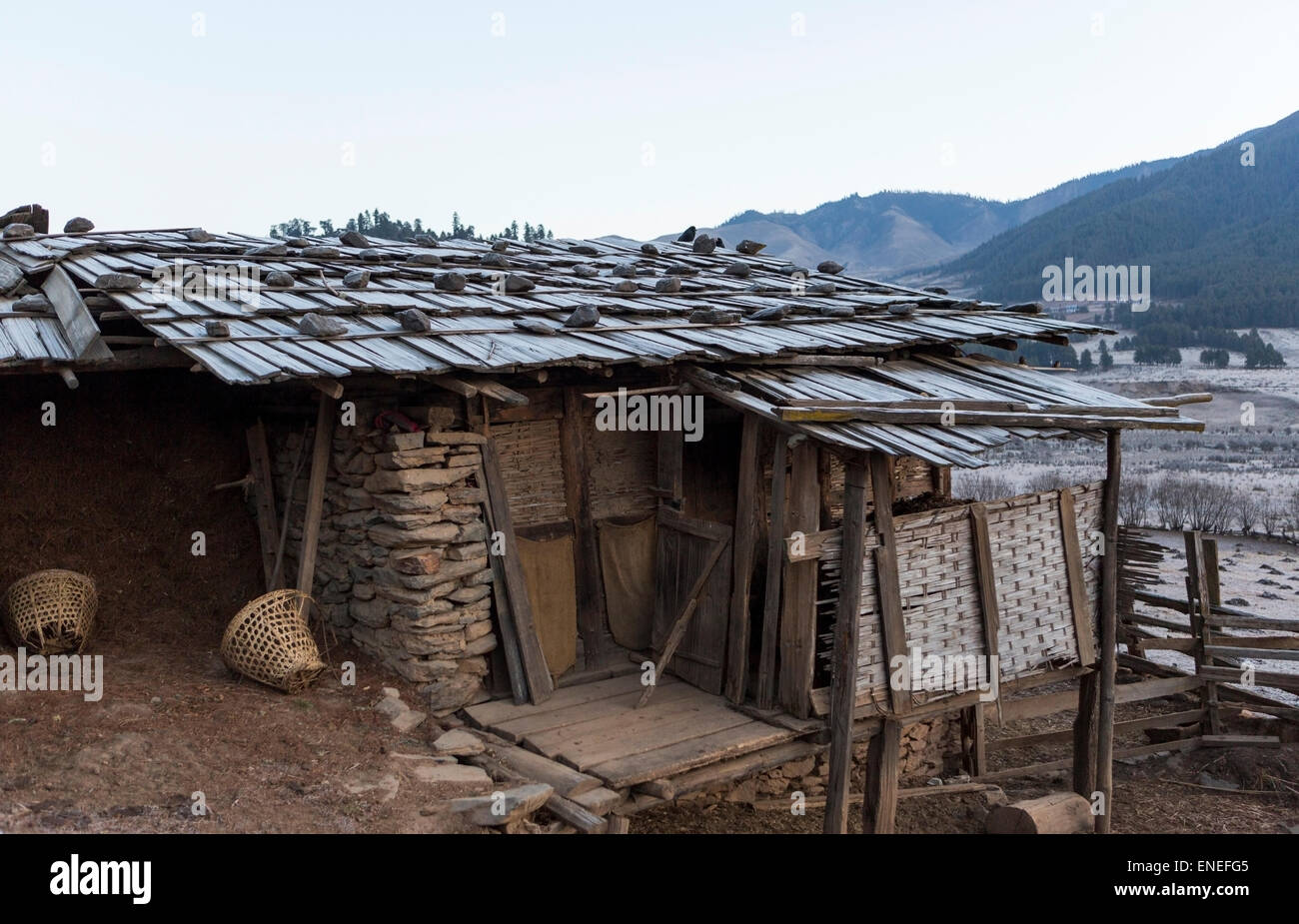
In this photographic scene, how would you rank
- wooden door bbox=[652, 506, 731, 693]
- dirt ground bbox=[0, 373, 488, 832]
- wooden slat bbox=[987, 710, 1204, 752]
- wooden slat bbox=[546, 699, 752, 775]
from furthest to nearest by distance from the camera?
1. wooden slat bbox=[987, 710, 1204, 752]
2. wooden door bbox=[652, 506, 731, 693]
3. wooden slat bbox=[546, 699, 752, 775]
4. dirt ground bbox=[0, 373, 488, 832]

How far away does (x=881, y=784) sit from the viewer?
8.12 meters

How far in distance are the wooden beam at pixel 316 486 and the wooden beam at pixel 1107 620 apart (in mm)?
5944

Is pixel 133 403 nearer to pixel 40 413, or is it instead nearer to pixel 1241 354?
pixel 40 413

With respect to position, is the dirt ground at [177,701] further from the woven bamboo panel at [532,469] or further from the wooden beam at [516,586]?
the woven bamboo panel at [532,469]

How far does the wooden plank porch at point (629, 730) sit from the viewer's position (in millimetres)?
6902

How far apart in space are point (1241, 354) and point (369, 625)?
31.9 metres

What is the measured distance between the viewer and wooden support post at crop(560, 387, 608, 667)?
8383mm

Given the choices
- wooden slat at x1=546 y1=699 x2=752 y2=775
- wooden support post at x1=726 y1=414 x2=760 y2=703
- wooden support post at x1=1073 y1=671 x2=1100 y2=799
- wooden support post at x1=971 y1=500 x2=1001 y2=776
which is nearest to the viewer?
wooden slat at x1=546 y1=699 x2=752 y2=775

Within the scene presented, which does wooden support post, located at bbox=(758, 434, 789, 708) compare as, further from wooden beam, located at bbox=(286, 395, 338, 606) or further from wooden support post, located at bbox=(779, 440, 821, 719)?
wooden beam, located at bbox=(286, 395, 338, 606)

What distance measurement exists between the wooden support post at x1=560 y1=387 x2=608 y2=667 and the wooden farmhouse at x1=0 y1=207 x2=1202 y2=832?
0.03 meters

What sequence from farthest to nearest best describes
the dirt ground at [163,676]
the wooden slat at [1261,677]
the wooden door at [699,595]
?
the wooden slat at [1261,677], the wooden door at [699,595], the dirt ground at [163,676]

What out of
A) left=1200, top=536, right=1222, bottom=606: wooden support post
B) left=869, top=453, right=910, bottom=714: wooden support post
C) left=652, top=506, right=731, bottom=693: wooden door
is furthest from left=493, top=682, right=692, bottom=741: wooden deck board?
left=1200, top=536, right=1222, bottom=606: wooden support post

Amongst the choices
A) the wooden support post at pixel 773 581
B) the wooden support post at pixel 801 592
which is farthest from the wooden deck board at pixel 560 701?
the wooden support post at pixel 801 592

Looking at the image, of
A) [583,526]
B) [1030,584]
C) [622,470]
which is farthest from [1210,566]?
[583,526]
